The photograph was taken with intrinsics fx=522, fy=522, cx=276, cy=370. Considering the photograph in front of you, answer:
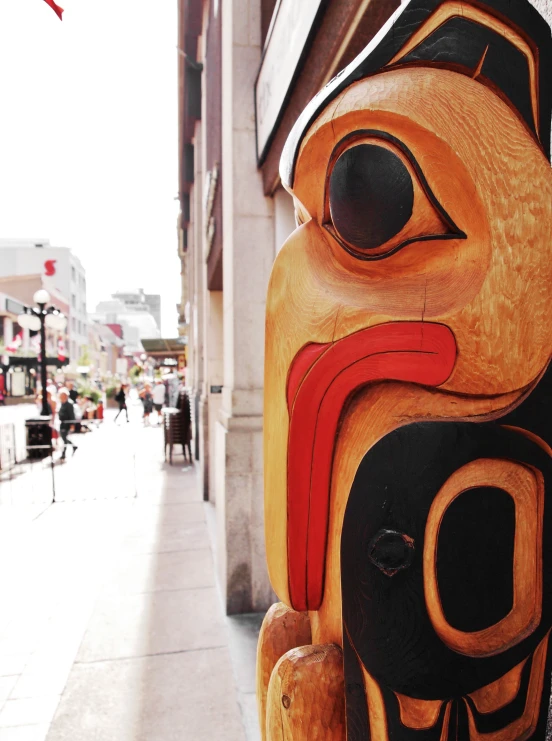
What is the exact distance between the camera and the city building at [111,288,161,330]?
14350cm

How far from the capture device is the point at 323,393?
0.82 m

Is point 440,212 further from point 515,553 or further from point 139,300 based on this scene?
point 139,300

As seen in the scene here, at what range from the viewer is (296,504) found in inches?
34.4

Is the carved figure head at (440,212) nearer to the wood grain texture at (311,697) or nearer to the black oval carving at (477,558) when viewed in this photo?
the black oval carving at (477,558)

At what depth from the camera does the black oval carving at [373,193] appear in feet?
2.42

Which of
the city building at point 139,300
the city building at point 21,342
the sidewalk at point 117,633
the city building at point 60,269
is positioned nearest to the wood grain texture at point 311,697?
the sidewalk at point 117,633

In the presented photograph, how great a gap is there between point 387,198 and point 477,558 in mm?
534

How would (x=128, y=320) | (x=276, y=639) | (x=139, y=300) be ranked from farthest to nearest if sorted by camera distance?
(x=139, y=300)
(x=128, y=320)
(x=276, y=639)

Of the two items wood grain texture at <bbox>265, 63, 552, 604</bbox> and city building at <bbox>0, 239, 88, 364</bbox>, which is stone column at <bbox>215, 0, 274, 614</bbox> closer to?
wood grain texture at <bbox>265, 63, 552, 604</bbox>

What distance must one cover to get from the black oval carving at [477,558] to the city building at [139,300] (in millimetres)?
144563

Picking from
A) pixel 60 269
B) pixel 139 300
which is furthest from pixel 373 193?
pixel 139 300

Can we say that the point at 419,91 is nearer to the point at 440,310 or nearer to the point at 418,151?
the point at 418,151

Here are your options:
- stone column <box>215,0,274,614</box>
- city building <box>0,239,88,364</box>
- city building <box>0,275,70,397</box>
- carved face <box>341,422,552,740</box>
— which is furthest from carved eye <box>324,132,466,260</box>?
city building <box>0,239,88,364</box>

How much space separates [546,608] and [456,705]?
20cm
